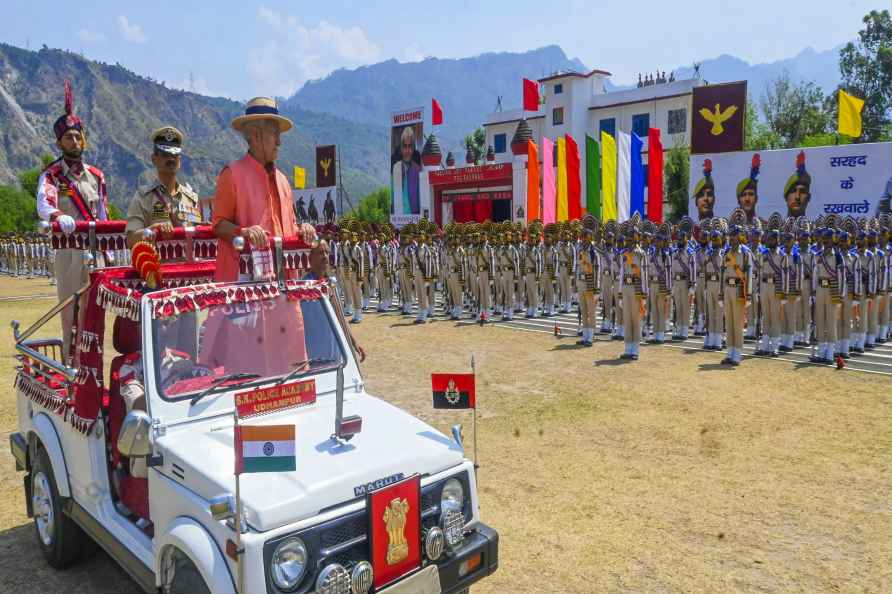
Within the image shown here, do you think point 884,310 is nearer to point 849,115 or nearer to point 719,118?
point 719,118

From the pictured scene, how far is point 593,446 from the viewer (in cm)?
720

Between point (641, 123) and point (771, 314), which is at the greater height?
point (641, 123)

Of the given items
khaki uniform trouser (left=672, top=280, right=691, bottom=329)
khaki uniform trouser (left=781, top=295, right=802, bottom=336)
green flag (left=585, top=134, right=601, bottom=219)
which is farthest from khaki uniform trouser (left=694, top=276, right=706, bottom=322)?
green flag (left=585, top=134, right=601, bottom=219)

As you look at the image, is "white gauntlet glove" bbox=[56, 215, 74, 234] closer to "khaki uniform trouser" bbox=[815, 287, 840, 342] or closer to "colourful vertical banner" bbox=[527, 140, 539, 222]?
"khaki uniform trouser" bbox=[815, 287, 840, 342]

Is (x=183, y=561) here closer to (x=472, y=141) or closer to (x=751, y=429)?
(x=751, y=429)

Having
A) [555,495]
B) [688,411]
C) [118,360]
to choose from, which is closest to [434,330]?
[688,411]

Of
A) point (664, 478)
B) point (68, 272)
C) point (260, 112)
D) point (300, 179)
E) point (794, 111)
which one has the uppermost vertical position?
point (794, 111)

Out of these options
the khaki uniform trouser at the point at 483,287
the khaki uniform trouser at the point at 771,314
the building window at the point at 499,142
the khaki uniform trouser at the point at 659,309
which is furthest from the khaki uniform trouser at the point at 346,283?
the building window at the point at 499,142

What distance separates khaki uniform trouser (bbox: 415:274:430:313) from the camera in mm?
17688

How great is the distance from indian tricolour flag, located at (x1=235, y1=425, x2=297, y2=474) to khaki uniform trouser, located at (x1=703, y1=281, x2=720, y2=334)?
11.0m

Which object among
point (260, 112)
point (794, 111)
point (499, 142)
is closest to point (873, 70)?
point (794, 111)

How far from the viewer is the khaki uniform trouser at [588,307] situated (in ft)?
42.7

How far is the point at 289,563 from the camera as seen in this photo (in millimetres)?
2889

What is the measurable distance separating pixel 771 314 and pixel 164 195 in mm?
10641
